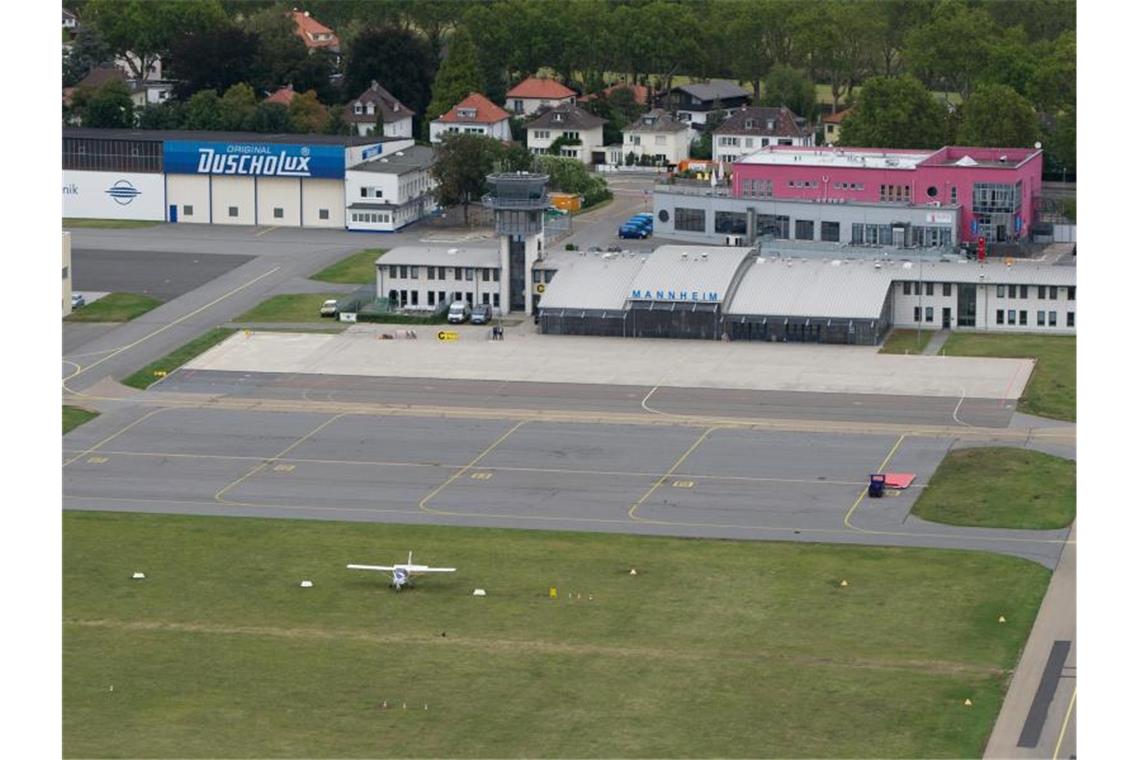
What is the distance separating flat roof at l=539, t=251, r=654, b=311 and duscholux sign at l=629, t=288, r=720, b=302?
1.35 meters

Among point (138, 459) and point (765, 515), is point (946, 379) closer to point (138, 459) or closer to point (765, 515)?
point (765, 515)

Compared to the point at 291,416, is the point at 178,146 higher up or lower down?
higher up

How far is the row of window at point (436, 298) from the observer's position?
161250 mm

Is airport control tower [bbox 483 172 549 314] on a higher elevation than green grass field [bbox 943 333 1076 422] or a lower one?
higher

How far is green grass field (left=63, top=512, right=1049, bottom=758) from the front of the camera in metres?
83.6

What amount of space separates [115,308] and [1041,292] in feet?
201

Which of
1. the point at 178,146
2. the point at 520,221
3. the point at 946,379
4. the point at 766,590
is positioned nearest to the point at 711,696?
the point at 766,590

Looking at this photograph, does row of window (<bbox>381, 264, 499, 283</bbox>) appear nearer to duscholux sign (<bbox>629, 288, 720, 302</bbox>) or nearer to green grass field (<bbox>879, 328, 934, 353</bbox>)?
duscholux sign (<bbox>629, 288, 720, 302</bbox>)

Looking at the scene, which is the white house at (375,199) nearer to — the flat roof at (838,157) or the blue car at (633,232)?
the blue car at (633,232)

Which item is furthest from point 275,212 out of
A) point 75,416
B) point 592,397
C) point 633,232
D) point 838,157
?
point 592,397

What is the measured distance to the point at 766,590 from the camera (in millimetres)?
100375

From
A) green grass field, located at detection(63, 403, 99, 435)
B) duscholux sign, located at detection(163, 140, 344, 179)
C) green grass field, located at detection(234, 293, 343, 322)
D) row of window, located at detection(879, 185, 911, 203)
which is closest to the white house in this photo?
duscholux sign, located at detection(163, 140, 344, 179)

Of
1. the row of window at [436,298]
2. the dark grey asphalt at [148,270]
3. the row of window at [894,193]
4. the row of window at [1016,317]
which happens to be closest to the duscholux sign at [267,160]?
the dark grey asphalt at [148,270]

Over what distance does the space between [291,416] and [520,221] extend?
32152 millimetres
